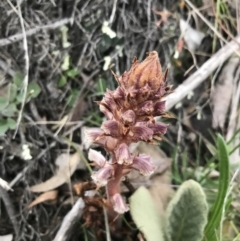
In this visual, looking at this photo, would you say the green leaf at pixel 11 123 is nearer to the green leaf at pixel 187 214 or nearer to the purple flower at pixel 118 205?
the purple flower at pixel 118 205

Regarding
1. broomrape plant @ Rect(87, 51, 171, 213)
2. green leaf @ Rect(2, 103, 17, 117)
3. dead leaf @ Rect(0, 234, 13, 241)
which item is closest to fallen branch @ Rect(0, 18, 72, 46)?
green leaf @ Rect(2, 103, 17, 117)

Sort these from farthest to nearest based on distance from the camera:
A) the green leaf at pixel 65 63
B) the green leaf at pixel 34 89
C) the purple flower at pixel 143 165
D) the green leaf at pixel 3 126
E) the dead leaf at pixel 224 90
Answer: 1. the dead leaf at pixel 224 90
2. the green leaf at pixel 65 63
3. the green leaf at pixel 34 89
4. the green leaf at pixel 3 126
5. the purple flower at pixel 143 165

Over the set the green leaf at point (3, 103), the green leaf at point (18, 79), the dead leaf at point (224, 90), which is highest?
the green leaf at point (18, 79)

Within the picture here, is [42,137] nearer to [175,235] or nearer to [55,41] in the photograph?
[55,41]

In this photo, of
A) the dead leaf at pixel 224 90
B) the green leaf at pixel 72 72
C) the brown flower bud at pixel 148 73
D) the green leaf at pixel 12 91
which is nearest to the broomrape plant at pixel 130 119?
the brown flower bud at pixel 148 73

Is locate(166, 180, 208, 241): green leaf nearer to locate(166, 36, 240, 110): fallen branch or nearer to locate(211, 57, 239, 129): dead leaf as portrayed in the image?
locate(166, 36, 240, 110): fallen branch

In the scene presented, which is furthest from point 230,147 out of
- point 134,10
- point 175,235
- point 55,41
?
point 55,41
